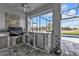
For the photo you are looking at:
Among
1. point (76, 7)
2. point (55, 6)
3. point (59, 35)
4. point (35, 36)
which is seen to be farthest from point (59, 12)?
point (35, 36)

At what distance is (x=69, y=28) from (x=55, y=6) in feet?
3.92

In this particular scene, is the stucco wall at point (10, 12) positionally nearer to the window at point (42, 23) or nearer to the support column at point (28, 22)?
the support column at point (28, 22)

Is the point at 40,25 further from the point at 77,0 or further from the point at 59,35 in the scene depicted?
the point at 77,0

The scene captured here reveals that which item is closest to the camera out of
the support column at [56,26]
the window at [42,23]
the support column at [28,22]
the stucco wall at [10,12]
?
the support column at [56,26]

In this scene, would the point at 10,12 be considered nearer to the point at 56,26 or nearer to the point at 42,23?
the point at 42,23

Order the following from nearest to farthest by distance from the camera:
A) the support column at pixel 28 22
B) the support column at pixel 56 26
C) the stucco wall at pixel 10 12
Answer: the support column at pixel 56 26
the stucco wall at pixel 10 12
the support column at pixel 28 22

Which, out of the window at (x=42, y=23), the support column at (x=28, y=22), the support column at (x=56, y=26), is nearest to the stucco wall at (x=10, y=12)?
the support column at (x=28, y=22)

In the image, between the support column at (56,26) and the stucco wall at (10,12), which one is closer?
the support column at (56,26)

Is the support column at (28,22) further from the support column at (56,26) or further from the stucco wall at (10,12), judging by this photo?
the support column at (56,26)

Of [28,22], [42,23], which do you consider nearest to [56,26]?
[42,23]

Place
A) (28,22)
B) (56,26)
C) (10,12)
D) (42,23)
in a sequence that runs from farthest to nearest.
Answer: (28,22), (10,12), (42,23), (56,26)

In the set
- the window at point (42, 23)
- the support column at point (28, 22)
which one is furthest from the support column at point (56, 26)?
the support column at point (28, 22)

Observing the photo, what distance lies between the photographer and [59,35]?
11.2 feet

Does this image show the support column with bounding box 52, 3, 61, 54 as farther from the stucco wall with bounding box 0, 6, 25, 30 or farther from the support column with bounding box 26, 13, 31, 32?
the stucco wall with bounding box 0, 6, 25, 30
